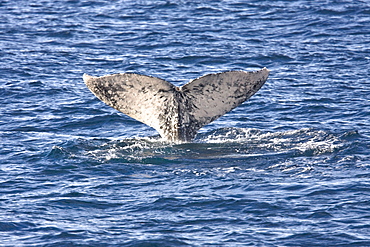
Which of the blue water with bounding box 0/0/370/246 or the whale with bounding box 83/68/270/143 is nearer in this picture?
the blue water with bounding box 0/0/370/246

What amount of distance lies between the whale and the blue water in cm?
65

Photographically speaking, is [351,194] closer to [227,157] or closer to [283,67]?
[227,157]

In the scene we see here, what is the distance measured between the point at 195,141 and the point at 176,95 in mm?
1711

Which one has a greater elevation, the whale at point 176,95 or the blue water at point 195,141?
the whale at point 176,95

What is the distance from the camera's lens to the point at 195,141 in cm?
1323

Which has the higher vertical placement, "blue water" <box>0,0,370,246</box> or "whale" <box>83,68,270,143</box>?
"whale" <box>83,68,270,143</box>

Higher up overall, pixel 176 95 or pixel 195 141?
pixel 176 95

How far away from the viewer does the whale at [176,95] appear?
11.5m

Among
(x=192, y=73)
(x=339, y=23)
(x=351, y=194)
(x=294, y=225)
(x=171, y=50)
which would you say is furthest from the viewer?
(x=339, y=23)

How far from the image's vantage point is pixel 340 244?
8734 millimetres

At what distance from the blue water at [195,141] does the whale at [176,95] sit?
0.65 metres

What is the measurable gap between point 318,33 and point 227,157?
41.5ft

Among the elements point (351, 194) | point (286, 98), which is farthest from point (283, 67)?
point (351, 194)

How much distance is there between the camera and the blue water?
9.45 meters
